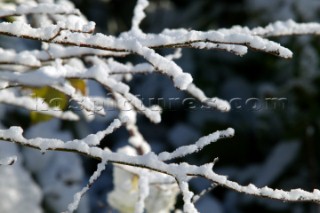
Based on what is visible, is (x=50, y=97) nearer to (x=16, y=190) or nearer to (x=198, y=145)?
(x=16, y=190)

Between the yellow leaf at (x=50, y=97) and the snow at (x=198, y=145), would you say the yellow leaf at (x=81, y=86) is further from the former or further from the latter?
the snow at (x=198, y=145)

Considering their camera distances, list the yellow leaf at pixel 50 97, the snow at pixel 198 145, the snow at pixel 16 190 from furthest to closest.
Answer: the snow at pixel 16 190 < the yellow leaf at pixel 50 97 < the snow at pixel 198 145

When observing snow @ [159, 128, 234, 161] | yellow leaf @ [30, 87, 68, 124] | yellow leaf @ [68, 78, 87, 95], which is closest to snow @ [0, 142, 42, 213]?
yellow leaf @ [30, 87, 68, 124]

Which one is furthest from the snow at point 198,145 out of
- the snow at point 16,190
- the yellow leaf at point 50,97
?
the snow at point 16,190

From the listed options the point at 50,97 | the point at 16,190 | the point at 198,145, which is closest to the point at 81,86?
the point at 50,97

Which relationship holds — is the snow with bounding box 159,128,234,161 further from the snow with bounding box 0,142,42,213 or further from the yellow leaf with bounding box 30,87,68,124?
the snow with bounding box 0,142,42,213

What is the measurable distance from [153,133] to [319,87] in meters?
0.94

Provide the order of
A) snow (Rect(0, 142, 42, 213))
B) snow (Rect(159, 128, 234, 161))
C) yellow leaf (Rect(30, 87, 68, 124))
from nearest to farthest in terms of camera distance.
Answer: snow (Rect(159, 128, 234, 161)), yellow leaf (Rect(30, 87, 68, 124)), snow (Rect(0, 142, 42, 213))

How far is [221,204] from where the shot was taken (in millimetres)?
3158

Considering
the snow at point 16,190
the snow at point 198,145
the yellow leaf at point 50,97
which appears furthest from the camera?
the snow at point 16,190

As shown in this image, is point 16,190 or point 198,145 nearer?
point 198,145

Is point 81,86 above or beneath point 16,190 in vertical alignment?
above

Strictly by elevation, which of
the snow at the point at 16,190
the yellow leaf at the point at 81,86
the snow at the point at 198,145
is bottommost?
the snow at the point at 16,190

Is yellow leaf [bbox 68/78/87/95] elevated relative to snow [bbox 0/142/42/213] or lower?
elevated
